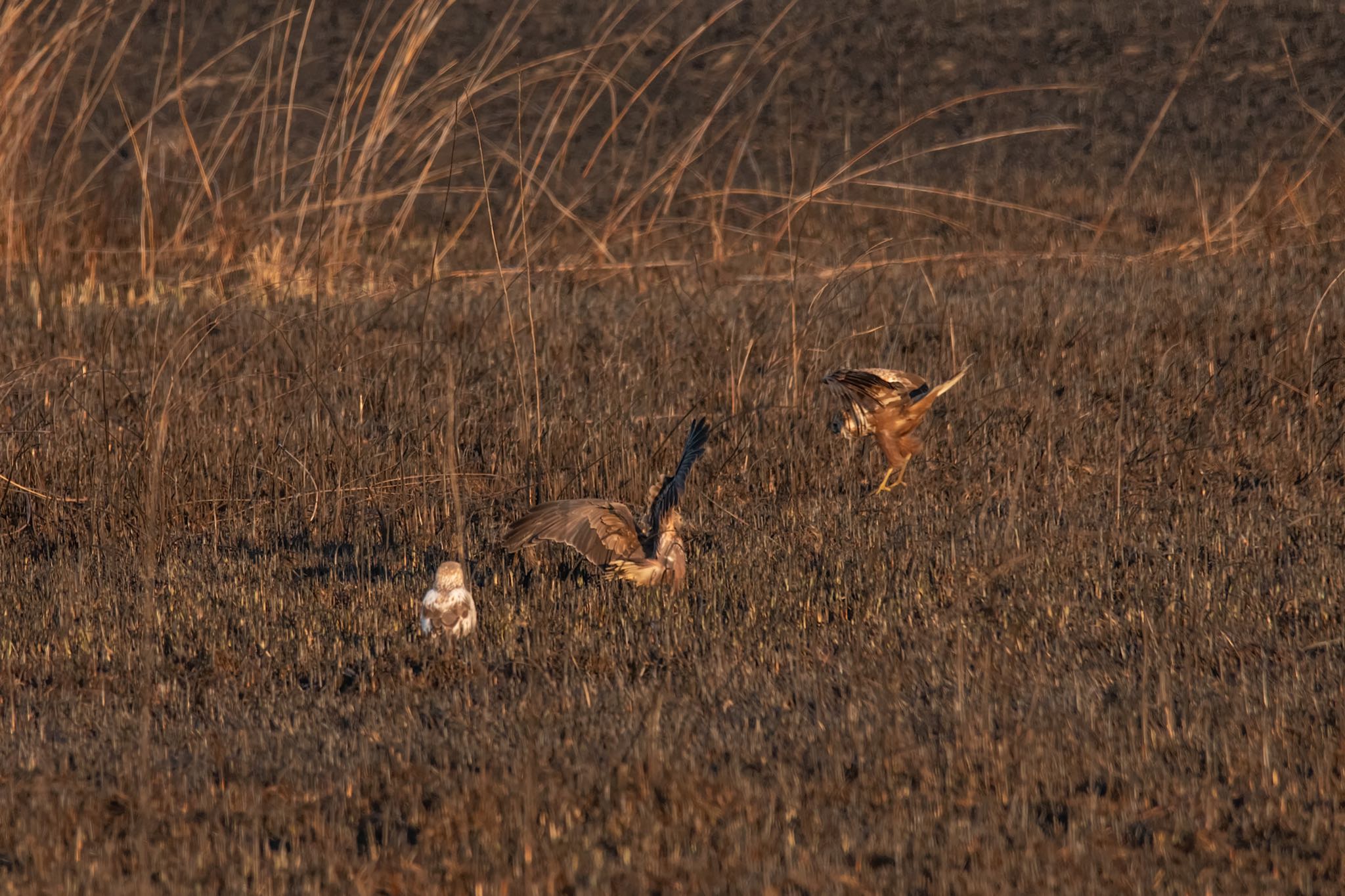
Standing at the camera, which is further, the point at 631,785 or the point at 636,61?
the point at 636,61

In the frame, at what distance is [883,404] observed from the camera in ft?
20.8

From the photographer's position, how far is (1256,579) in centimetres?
534

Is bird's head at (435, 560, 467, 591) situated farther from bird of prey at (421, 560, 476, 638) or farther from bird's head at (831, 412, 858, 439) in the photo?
bird's head at (831, 412, 858, 439)

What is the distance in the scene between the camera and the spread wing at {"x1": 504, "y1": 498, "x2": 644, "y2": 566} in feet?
16.9

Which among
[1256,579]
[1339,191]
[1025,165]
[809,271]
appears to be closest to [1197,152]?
[1025,165]

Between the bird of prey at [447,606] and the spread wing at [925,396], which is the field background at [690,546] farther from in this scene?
the spread wing at [925,396]

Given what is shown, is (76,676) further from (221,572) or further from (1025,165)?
(1025,165)

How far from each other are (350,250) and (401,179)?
511 centimetres

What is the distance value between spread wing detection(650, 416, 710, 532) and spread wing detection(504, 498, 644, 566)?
0.10 m

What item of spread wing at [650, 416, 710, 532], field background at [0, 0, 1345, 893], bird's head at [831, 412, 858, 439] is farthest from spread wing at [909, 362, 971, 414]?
spread wing at [650, 416, 710, 532]

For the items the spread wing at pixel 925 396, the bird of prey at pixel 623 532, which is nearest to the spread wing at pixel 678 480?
the bird of prey at pixel 623 532

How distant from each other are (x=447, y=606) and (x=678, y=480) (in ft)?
2.70

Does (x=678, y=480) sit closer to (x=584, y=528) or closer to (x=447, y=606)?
(x=584, y=528)

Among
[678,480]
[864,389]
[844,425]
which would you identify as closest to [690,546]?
[844,425]
